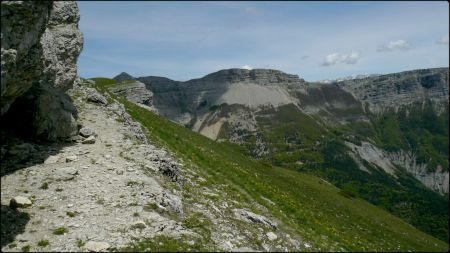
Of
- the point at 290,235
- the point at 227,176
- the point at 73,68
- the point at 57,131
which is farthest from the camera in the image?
the point at 227,176

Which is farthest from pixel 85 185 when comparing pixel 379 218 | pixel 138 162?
pixel 379 218

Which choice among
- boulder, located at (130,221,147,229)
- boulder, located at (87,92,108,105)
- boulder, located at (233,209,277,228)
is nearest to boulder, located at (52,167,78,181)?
boulder, located at (130,221,147,229)

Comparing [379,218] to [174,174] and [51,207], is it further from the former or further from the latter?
[51,207]

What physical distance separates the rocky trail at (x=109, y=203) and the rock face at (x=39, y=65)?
5.94ft

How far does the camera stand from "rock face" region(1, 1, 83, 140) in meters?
20.2

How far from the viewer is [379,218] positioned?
2351 inches

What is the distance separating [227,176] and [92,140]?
40.0 feet

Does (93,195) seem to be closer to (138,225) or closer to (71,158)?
(138,225)

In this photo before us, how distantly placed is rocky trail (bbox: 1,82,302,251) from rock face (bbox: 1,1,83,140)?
1810mm

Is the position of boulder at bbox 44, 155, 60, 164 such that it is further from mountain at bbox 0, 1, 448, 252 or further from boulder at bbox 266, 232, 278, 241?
boulder at bbox 266, 232, 278, 241

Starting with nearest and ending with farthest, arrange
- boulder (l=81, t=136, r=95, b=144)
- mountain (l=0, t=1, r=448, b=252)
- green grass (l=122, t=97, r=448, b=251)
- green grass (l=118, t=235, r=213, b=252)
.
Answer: green grass (l=118, t=235, r=213, b=252)
mountain (l=0, t=1, r=448, b=252)
boulder (l=81, t=136, r=95, b=144)
green grass (l=122, t=97, r=448, b=251)

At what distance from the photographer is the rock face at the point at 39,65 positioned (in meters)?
20.2

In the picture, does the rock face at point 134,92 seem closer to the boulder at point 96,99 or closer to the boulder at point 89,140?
the boulder at point 96,99

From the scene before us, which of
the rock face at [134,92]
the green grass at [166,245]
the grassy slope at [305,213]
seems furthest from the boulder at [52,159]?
the rock face at [134,92]
